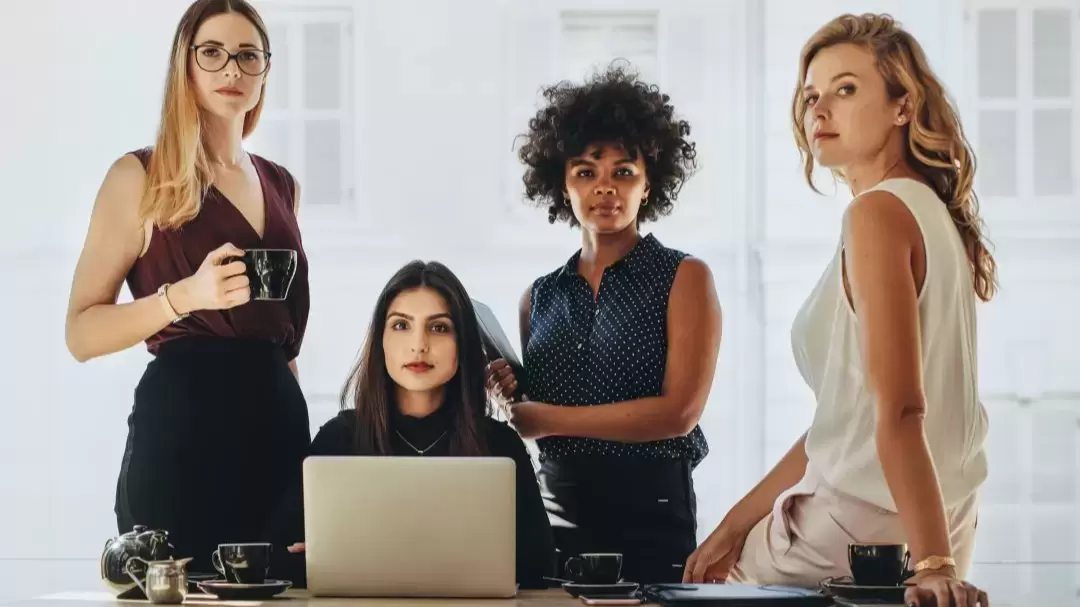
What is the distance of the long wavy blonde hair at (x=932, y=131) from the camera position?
229 centimetres

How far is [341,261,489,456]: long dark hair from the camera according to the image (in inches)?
112

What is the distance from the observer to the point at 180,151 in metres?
2.90

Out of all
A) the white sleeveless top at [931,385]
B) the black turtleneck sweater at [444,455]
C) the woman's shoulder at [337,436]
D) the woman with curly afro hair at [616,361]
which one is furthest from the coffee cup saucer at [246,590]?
the white sleeveless top at [931,385]

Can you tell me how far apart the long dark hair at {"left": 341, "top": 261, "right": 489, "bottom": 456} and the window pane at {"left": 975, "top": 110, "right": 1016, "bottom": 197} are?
10.7 ft

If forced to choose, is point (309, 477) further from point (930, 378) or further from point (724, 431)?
point (724, 431)

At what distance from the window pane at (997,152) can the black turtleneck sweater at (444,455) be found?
129 inches

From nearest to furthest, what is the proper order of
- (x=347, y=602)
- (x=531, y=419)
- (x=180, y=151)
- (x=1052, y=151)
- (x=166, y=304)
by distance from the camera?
(x=347, y=602)
(x=166, y=304)
(x=180, y=151)
(x=531, y=419)
(x=1052, y=151)

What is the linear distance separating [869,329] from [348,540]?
95 cm

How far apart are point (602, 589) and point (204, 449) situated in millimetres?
1076

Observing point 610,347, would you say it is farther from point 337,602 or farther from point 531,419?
point 337,602

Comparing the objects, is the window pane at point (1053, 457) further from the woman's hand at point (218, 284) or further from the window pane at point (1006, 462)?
the woman's hand at point (218, 284)

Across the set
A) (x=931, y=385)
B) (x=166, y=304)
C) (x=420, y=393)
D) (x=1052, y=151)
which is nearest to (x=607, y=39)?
(x=1052, y=151)

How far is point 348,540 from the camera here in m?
2.22

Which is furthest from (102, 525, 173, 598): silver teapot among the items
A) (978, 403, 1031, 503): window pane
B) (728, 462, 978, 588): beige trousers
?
(978, 403, 1031, 503): window pane
